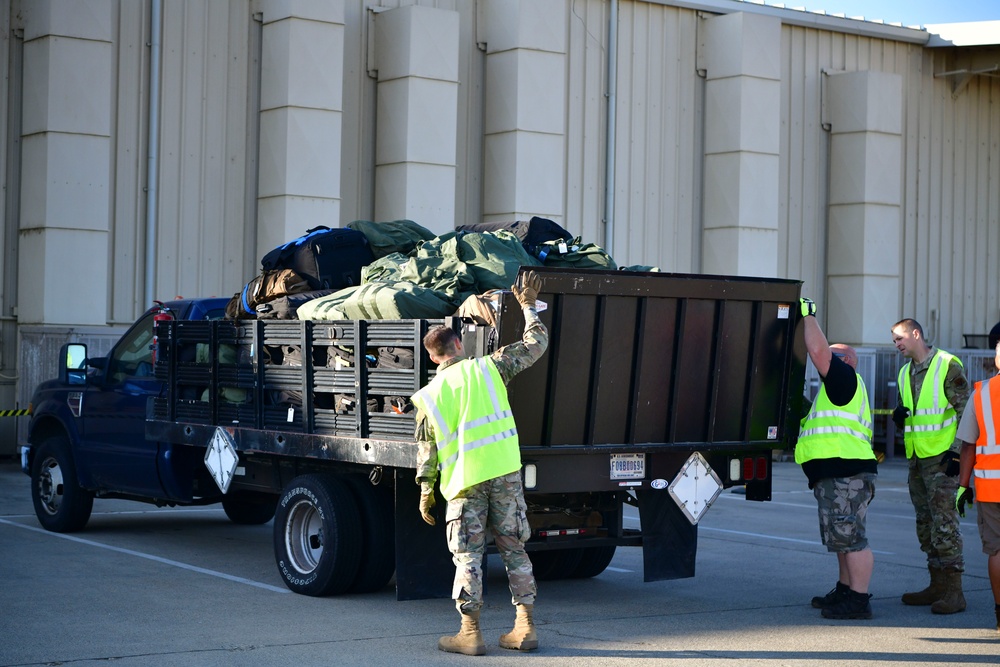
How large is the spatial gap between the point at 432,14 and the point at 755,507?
9649 mm

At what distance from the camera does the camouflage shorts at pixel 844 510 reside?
8500mm

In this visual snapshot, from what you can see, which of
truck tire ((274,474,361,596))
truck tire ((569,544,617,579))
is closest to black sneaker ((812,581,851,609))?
truck tire ((569,544,617,579))

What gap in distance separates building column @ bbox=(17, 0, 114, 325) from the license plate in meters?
12.5

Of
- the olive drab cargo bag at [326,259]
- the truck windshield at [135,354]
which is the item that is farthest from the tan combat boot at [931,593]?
the truck windshield at [135,354]

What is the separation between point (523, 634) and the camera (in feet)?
23.9

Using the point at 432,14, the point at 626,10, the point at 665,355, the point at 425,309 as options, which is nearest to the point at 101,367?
the point at 425,309

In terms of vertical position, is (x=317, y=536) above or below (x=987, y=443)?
below

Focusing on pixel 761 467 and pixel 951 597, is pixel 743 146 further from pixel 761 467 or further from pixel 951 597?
pixel 951 597

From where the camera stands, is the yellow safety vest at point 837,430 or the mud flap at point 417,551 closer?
the mud flap at point 417,551

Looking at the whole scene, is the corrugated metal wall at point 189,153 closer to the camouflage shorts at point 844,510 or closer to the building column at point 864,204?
the building column at point 864,204

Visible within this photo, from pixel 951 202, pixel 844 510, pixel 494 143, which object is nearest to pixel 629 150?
pixel 494 143

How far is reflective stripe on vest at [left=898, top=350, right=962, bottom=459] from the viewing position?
361 inches

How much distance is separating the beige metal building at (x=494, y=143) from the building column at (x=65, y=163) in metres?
0.03

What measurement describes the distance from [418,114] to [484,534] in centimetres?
1424
